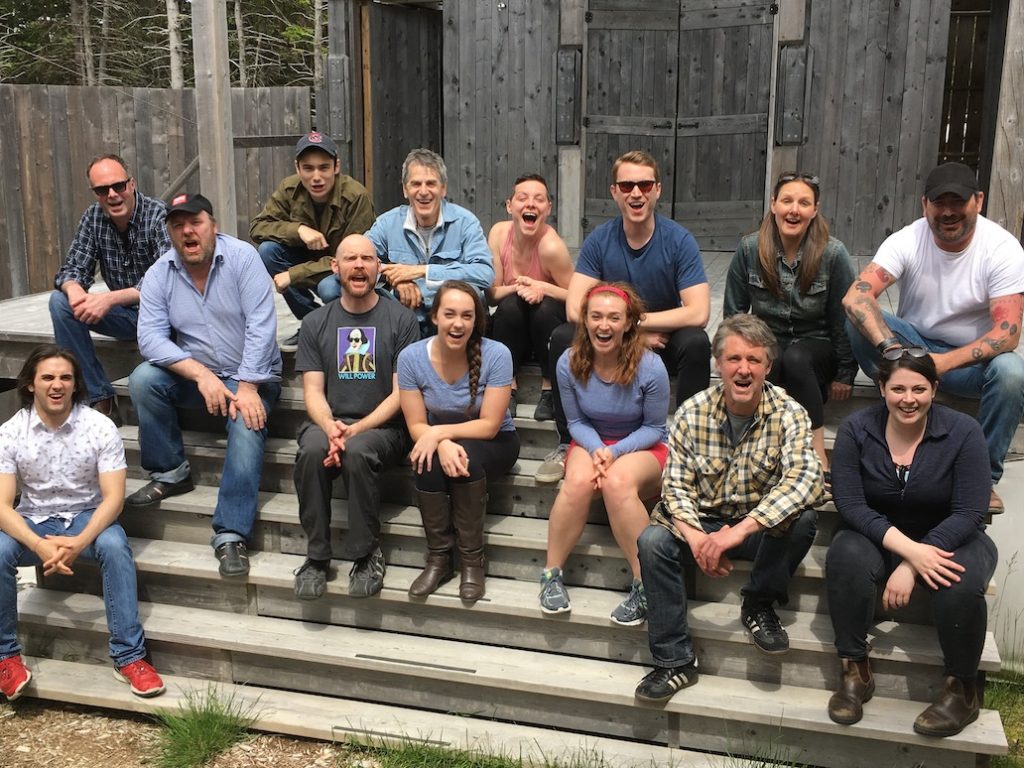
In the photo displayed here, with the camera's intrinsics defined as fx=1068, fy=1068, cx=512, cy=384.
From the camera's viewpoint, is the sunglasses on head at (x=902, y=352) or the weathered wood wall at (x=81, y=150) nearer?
the sunglasses on head at (x=902, y=352)

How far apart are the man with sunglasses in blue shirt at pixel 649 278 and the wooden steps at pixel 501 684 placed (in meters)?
0.78

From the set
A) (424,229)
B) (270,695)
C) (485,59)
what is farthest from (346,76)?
(270,695)

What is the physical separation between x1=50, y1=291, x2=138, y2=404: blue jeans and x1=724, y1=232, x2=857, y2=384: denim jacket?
280 centimetres

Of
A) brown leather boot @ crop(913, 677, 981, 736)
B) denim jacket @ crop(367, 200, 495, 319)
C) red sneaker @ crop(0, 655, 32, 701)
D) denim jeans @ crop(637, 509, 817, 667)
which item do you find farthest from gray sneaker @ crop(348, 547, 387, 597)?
brown leather boot @ crop(913, 677, 981, 736)

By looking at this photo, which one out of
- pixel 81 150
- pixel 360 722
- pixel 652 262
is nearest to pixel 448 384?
pixel 652 262

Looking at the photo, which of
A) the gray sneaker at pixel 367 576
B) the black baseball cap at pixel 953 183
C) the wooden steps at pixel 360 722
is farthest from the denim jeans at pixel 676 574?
the black baseball cap at pixel 953 183

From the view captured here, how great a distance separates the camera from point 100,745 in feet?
12.4

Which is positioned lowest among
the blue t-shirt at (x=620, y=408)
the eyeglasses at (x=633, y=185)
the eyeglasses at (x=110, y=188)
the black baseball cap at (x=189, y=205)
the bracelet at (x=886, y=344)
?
the blue t-shirt at (x=620, y=408)

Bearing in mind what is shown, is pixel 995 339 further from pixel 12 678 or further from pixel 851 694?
pixel 12 678

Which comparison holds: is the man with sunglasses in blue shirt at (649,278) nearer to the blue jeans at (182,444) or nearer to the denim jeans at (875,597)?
the denim jeans at (875,597)

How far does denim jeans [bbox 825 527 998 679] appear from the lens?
323cm

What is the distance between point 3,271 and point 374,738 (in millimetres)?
6016

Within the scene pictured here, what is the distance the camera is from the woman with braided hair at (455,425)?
3.85m

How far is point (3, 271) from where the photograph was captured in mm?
8156
